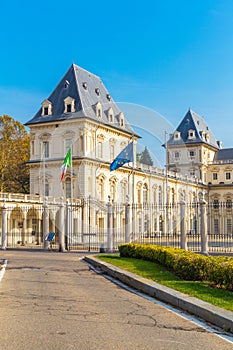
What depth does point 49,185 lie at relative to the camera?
163 ft

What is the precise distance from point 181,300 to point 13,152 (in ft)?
166

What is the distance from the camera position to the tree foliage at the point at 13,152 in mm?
56125

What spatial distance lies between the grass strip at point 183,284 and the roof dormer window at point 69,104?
36.2 meters

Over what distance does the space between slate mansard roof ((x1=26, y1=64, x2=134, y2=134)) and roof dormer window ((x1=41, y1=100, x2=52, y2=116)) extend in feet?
1.29

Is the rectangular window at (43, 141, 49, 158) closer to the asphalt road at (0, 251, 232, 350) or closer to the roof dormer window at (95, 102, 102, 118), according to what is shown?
the roof dormer window at (95, 102, 102, 118)

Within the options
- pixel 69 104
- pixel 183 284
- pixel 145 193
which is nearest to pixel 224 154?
pixel 145 193

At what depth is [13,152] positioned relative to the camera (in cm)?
5681

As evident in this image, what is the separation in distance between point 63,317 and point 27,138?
5215 cm

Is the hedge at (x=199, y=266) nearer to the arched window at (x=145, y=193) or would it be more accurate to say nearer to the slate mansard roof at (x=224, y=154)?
the arched window at (x=145, y=193)

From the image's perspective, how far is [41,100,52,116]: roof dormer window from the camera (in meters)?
51.1

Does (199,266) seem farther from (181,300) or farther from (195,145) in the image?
(195,145)

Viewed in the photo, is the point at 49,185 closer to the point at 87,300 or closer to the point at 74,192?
the point at 74,192

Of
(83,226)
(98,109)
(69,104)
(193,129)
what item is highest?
(193,129)

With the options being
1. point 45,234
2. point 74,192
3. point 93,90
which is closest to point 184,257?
point 45,234
